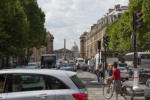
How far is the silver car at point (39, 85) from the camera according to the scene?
6551mm

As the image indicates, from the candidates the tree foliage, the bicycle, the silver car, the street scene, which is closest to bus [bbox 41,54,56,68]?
the street scene

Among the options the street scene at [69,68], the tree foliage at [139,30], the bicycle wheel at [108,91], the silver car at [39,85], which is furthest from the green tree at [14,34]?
the silver car at [39,85]

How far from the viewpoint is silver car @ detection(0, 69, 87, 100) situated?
655 centimetres

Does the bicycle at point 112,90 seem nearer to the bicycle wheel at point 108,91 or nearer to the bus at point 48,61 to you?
the bicycle wheel at point 108,91

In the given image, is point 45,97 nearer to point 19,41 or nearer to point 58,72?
point 58,72

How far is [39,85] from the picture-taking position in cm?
668

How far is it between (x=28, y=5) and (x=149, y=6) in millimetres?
20057

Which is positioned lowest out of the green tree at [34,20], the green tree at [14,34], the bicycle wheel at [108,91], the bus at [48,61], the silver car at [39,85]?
the bicycle wheel at [108,91]

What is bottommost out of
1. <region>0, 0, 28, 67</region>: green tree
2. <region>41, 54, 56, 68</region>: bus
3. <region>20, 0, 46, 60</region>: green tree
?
<region>41, 54, 56, 68</region>: bus

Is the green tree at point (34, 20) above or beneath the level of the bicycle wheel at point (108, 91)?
above

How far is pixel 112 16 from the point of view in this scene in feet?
310

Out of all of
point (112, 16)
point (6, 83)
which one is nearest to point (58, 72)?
point (6, 83)

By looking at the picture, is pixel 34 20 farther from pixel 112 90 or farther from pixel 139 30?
pixel 112 90

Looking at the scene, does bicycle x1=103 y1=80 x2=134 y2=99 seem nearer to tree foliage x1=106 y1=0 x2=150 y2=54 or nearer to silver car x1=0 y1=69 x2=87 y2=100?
silver car x1=0 y1=69 x2=87 y2=100
